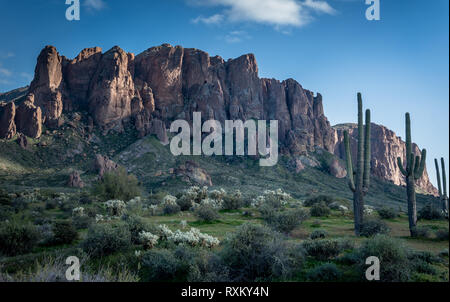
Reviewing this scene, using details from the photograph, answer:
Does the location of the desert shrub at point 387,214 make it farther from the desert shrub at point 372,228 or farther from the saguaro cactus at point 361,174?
the desert shrub at point 372,228

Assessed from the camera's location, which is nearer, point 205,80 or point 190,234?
point 190,234

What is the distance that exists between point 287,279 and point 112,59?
99538 mm

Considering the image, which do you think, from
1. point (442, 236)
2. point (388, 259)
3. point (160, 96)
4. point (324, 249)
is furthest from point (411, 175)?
point (160, 96)

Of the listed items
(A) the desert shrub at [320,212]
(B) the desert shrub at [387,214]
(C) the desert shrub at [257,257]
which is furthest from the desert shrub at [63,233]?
Result: (B) the desert shrub at [387,214]

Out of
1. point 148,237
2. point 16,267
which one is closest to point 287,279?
point 148,237

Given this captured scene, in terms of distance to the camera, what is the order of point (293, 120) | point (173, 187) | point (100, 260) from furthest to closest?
1. point (293, 120)
2. point (173, 187)
3. point (100, 260)

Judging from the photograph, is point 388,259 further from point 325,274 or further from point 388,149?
point 388,149

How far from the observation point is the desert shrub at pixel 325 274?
7.24 meters

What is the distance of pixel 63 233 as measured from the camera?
11695 mm

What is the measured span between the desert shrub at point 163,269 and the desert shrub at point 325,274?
12.0ft

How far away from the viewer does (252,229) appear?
7965mm

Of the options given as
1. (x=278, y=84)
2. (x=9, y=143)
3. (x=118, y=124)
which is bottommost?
(x=9, y=143)

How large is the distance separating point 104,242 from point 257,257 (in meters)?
5.59
